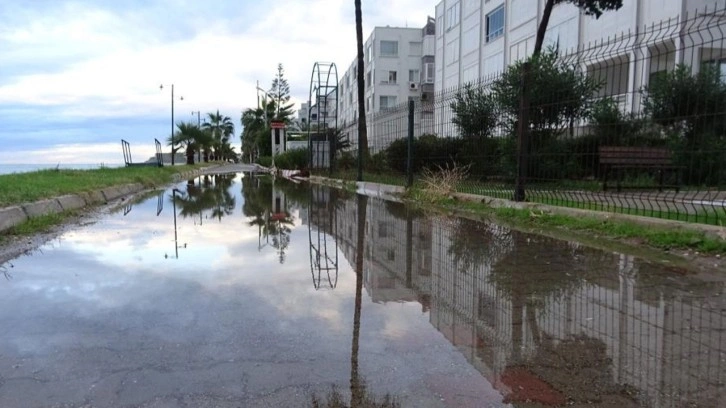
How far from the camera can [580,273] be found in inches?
203

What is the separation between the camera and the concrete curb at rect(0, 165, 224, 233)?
24.5ft

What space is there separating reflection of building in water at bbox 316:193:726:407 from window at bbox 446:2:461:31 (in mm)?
39545

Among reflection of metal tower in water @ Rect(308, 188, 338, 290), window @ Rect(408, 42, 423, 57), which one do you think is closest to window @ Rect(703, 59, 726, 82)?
reflection of metal tower in water @ Rect(308, 188, 338, 290)

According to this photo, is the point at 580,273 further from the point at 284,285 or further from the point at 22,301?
the point at 22,301

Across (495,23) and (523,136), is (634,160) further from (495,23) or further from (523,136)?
(495,23)

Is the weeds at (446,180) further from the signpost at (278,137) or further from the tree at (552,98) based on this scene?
the signpost at (278,137)

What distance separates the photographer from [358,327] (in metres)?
3.82

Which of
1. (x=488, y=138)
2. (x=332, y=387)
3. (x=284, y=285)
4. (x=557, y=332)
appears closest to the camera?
(x=332, y=387)

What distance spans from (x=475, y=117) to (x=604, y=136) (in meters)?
3.57

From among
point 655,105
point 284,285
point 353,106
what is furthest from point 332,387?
point 353,106

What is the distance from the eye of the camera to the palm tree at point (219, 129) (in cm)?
9572

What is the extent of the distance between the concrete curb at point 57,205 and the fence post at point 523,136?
766 cm

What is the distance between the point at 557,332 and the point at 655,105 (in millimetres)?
4719

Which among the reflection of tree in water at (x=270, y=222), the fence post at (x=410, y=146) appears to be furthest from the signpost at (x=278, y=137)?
the fence post at (x=410, y=146)
